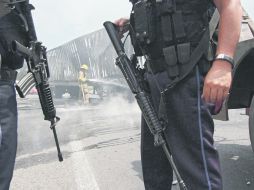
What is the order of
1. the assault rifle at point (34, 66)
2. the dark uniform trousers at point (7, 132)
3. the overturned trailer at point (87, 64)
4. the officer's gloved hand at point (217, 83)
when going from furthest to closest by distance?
the overturned trailer at point (87, 64) → the assault rifle at point (34, 66) → the dark uniform trousers at point (7, 132) → the officer's gloved hand at point (217, 83)

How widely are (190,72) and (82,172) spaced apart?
2788 mm

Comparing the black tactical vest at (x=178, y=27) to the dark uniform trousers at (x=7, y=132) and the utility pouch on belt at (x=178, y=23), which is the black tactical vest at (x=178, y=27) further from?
the dark uniform trousers at (x=7, y=132)

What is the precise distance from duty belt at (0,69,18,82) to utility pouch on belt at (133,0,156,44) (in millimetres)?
733

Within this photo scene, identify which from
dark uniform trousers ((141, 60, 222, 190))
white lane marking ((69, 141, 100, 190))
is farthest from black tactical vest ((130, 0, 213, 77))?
white lane marking ((69, 141, 100, 190))

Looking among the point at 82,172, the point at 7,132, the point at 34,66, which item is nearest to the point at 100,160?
the point at 82,172

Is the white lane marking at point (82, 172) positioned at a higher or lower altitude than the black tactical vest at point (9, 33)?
lower

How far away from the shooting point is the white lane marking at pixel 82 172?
3.83m

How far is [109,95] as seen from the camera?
16594 mm

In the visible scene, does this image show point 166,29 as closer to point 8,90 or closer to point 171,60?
point 171,60

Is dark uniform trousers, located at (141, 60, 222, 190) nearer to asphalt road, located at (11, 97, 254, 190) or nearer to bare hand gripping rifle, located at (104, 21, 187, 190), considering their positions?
bare hand gripping rifle, located at (104, 21, 187, 190)

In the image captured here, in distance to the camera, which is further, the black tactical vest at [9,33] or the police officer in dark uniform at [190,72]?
the black tactical vest at [9,33]

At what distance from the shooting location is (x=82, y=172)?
14.3ft

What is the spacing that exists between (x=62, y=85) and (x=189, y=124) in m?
20.9

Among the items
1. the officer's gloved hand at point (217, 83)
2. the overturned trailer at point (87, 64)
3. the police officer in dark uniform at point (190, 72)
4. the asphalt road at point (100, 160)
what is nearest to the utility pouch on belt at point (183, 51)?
the police officer in dark uniform at point (190, 72)
